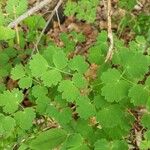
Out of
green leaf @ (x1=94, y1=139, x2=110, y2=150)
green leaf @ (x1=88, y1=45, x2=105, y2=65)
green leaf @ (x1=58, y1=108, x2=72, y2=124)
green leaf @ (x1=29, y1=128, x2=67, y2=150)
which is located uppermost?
green leaf @ (x1=88, y1=45, x2=105, y2=65)

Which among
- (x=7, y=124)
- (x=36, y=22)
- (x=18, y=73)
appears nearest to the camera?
(x=7, y=124)

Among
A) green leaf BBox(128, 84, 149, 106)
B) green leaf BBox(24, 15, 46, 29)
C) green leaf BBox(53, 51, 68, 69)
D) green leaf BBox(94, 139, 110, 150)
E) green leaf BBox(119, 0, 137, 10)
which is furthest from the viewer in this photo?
green leaf BBox(119, 0, 137, 10)

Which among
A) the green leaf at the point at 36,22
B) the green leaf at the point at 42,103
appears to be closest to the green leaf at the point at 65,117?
the green leaf at the point at 42,103

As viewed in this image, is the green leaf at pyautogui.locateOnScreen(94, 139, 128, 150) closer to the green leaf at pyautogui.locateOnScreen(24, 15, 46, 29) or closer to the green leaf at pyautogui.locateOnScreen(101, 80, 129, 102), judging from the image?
the green leaf at pyautogui.locateOnScreen(101, 80, 129, 102)

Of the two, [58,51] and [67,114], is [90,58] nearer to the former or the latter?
[58,51]

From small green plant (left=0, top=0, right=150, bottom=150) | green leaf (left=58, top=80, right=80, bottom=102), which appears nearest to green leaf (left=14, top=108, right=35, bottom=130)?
small green plant (left=0, top=0, right=150, bottom=150)

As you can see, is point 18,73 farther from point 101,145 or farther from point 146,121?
point 146,121

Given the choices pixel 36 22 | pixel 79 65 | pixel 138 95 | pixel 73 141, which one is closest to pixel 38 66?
pixel 79 65
